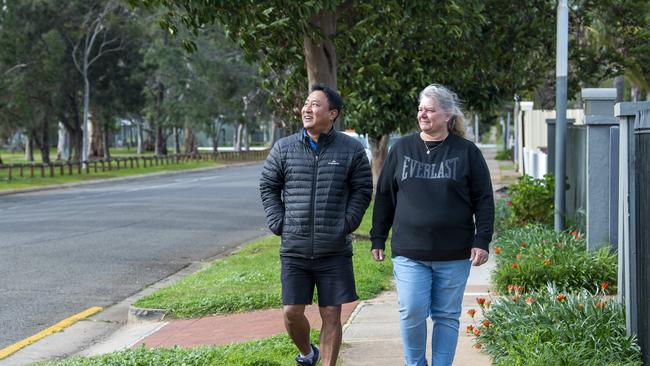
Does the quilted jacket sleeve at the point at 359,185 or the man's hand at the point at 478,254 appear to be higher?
the quilted jacket sleeve at the point at 359,185

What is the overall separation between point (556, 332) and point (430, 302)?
0.88 metres

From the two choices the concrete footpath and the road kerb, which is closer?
the concrete footpath

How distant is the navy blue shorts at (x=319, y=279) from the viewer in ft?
18.9

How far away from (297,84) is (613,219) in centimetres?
589

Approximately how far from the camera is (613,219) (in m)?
9.77

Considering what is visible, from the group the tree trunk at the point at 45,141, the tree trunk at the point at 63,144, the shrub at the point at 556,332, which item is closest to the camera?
the shrub at the point at 556,332

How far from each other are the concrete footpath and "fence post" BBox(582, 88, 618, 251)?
1484 mm

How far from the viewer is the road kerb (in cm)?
791

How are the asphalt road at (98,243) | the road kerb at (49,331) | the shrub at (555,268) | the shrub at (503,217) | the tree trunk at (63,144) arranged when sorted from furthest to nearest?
the tree trunk at (63,144) < the shrub at (503,217) < the asphalt road at (98,243) < the shrub at (555,268) < the road kerb at (49,331)

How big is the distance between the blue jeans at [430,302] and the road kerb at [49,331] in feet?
12.4

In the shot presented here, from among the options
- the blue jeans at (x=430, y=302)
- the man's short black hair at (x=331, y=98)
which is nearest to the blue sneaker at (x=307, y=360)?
the blue jeans at (x=430, y=302)

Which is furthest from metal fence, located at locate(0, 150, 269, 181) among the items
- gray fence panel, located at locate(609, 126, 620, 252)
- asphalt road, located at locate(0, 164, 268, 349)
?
gray fence panel, located at locate(609, 126, 620, 252)

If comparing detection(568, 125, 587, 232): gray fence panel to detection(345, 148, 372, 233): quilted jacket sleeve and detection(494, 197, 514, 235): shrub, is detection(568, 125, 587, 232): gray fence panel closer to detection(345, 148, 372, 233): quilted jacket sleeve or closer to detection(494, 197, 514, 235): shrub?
detection(494, 197, 514, 235): shrub

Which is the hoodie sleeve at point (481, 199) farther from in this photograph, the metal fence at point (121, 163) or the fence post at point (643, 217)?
the metal fence at point (121, 163)
